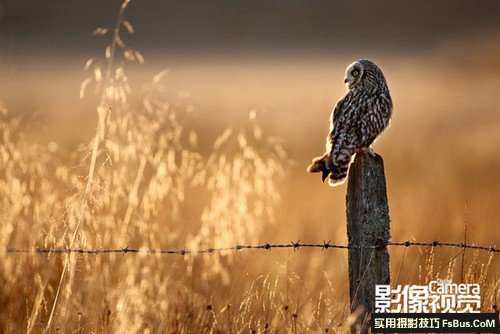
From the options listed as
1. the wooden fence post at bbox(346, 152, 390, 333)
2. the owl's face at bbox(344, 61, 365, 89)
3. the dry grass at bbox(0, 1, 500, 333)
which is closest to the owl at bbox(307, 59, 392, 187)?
the owl's face at bbox(344, 61, 365, 89)

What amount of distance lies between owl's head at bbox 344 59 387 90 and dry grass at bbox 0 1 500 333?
0.62 m

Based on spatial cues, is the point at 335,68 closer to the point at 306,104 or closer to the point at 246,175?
the point at 306,104

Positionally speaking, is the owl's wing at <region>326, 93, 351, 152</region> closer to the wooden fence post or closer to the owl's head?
the owl's head

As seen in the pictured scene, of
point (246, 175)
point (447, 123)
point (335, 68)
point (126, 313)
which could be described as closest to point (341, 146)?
point (246, 175)

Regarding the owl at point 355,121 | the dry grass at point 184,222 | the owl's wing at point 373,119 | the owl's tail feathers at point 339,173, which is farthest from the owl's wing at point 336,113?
the dry grass at point 184,222

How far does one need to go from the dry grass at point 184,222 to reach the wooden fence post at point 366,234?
161 mm

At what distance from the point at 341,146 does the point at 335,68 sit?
29075 mm

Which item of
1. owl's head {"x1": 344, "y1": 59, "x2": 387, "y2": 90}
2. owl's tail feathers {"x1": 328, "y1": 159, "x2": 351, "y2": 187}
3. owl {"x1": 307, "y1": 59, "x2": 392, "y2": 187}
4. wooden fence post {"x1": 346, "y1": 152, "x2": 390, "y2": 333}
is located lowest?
wooden fence post {"x1": 346, "y1": 152, "x2": 390, "y2": 333}

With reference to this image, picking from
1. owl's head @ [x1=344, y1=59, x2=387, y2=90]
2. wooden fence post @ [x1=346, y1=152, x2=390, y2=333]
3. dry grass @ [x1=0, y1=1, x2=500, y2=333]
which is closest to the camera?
wooden fence post @ [x1=346, y1=152, x2=390, y2=333]

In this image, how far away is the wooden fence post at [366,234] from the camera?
13.5 feet

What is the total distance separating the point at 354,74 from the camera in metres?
6.08

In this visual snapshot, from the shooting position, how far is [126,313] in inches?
171

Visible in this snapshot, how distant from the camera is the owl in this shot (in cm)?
526

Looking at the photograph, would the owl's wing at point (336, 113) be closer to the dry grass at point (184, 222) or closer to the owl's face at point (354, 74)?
the owl's face at point (354, 74)
